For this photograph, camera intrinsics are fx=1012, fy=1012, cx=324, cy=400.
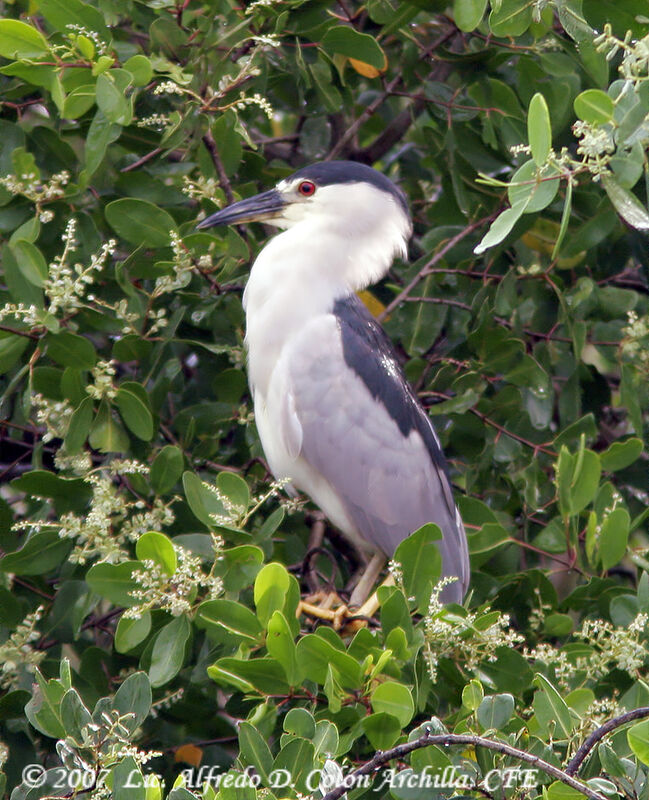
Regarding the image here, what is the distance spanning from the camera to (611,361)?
3.03 m

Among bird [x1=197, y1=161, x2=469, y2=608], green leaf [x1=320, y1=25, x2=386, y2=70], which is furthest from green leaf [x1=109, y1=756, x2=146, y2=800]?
green leaf [x1=320, y1=25, x2=386, y2=70]

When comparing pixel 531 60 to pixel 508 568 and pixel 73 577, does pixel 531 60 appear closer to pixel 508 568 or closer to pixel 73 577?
pixel 508 568

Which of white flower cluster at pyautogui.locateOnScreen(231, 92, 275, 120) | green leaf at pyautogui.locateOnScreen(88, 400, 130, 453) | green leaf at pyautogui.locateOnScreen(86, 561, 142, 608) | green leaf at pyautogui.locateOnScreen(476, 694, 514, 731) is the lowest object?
green leaf at pyautogui.locateOnScreen(88, 400, 130, 453)

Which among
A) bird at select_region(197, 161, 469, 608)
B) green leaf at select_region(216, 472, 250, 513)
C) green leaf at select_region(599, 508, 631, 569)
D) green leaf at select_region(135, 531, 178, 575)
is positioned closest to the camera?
green leaf at select_region(135, 531, 178, 575)

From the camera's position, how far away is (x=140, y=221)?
8.46 ft

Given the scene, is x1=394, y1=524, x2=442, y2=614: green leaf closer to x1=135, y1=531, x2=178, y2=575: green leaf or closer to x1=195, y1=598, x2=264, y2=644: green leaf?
x1=195, y1=598, x2=264, y2=644: green leaf

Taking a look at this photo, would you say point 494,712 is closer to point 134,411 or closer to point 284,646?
point 284,646

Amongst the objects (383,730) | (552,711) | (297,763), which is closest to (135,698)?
(297,763)

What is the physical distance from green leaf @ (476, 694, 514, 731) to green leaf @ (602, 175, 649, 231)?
85 centimetres

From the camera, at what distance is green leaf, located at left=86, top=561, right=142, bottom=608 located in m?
2.04

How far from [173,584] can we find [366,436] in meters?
1.11

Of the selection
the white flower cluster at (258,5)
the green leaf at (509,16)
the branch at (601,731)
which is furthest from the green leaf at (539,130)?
the white flower cluster at (258,5)

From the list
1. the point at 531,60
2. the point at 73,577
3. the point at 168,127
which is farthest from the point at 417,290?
the point at 73,577

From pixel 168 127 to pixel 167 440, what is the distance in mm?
832
